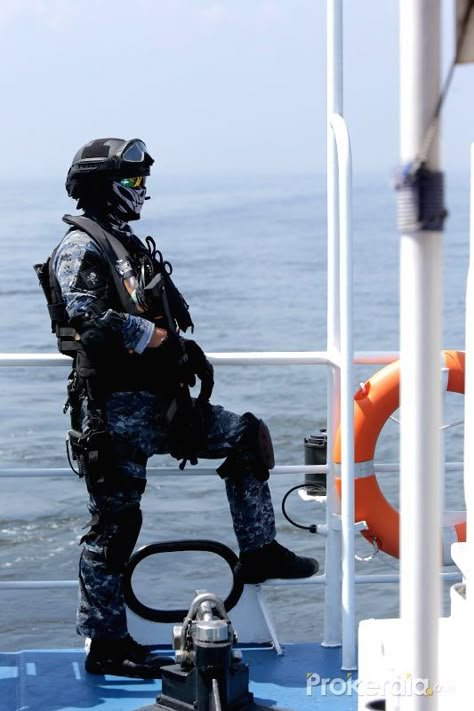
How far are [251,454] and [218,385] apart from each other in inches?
477

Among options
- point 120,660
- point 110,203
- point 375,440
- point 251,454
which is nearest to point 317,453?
point 375,440

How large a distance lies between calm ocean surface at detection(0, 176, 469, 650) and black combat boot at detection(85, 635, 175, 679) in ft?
1.58

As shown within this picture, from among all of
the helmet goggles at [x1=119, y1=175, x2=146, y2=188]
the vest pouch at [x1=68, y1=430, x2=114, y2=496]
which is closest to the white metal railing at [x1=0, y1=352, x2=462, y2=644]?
the vest pouch at [x1=68, y1=430, x2=114, y2=496]

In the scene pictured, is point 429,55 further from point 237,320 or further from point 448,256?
point 448,256

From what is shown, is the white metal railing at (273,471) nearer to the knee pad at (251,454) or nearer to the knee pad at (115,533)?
the knee pad at (251,454)

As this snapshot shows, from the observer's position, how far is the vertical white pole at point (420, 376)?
138cm

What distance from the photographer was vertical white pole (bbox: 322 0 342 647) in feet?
11.2

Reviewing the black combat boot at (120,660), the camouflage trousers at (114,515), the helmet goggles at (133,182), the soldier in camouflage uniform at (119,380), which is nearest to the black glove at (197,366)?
the soldier in camouflage uniform at (119,380)

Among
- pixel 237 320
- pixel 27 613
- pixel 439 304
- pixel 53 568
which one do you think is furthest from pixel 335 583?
Result: pixel 237 320

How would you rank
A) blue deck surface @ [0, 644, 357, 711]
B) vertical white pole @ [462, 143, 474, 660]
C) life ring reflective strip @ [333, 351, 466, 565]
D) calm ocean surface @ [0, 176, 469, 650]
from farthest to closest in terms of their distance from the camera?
calm ocean surface @ [0, 176, 469, 650] → life ring reflective strip @ [333, 351, 466, 565] → blue deck surface @ [0, 644, 357, 711] → vertical white pole @ [462, 143, 474, 660]

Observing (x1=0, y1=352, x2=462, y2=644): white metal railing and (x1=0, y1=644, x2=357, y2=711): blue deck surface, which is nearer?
(x1=0, y1=644, x2=357, y2=711): blue deck surface

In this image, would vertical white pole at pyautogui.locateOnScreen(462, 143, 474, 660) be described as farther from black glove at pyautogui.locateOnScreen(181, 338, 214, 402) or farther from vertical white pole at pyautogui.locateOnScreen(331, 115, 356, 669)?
black glove at pyautogui.locateOnScreen(181, 338, 214, 402)

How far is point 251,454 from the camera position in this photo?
346cm

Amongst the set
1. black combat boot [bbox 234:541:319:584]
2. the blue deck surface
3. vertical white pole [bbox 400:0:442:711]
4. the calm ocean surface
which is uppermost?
vertical white pole [bbox 400:0:442:711]
